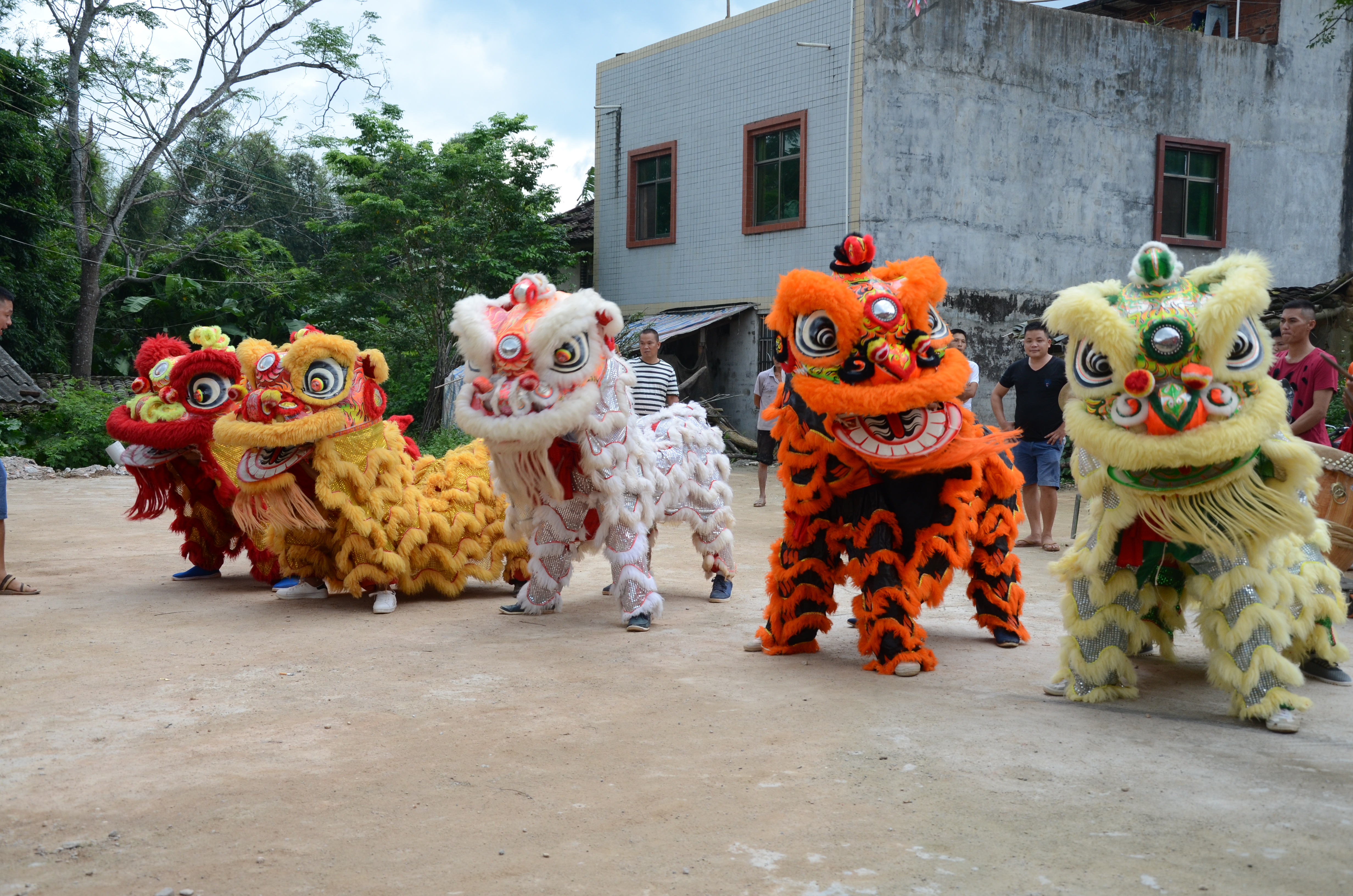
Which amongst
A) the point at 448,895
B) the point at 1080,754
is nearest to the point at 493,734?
the point at 448,895

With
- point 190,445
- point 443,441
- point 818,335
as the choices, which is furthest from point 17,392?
point 818,335

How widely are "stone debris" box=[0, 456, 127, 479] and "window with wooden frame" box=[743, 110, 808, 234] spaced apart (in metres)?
8.79

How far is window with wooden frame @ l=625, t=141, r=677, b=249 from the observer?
55.8 ft

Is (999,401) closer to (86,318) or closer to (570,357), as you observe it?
(570,357)

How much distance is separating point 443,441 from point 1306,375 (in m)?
10.9

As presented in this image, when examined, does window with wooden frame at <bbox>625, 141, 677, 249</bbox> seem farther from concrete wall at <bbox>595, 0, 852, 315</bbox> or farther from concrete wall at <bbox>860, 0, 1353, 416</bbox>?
concrete wall at <bbox>860, 0, 1353, 416</bbox>

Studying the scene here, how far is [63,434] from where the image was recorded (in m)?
15.5

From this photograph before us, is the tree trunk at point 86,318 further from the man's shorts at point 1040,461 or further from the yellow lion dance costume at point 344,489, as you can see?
the man's shorts at point 1040,461

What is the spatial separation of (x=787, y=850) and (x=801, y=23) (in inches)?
544

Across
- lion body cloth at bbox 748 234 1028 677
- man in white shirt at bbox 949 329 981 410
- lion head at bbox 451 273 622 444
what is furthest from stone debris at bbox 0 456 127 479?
lion body cloth at bbox 748 234 1028 677

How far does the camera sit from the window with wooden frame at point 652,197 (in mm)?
17000

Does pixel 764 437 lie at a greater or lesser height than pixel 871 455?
lesser

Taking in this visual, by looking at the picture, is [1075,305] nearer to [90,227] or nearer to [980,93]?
[980,93]

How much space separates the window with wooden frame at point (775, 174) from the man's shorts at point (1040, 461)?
7778 mm
